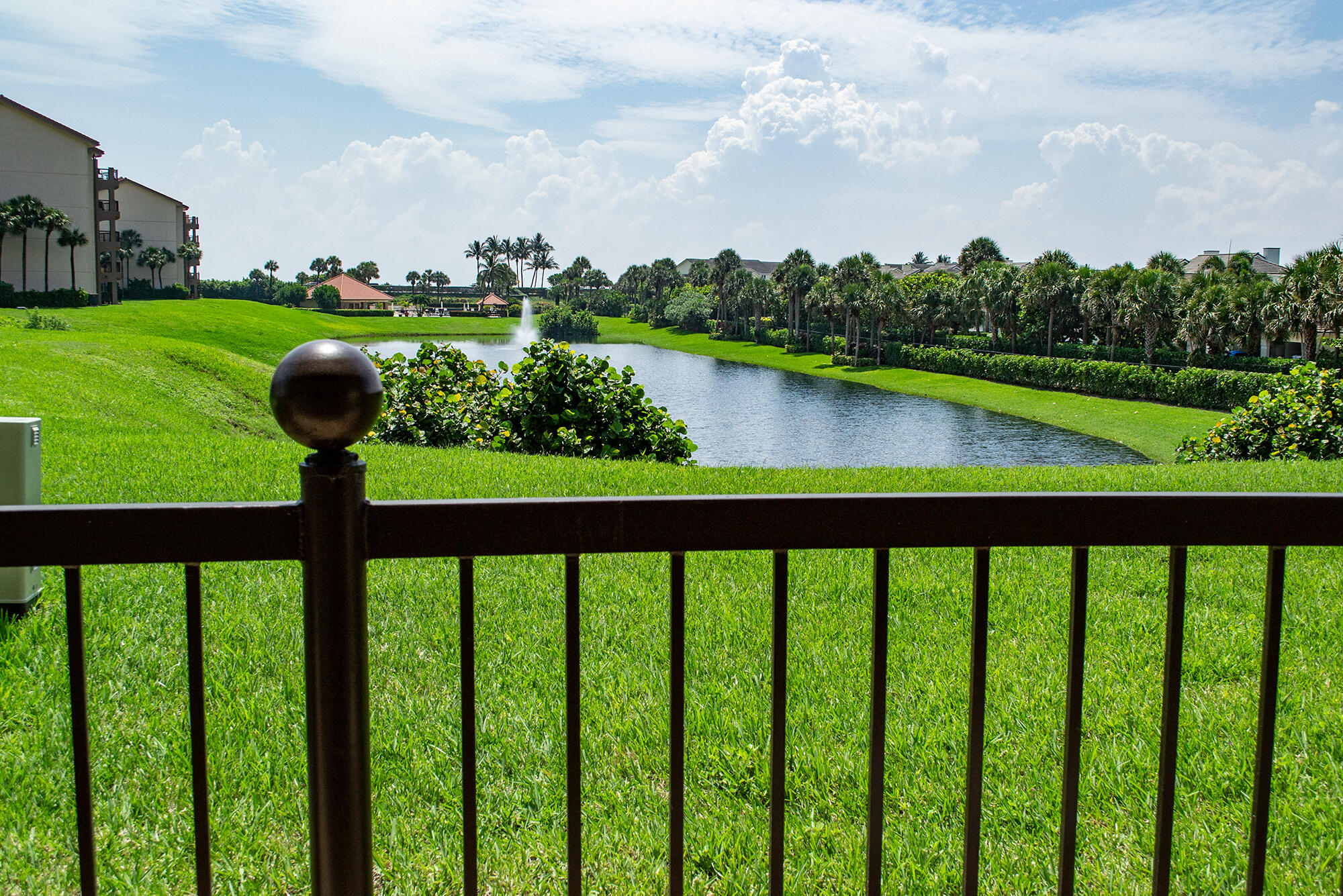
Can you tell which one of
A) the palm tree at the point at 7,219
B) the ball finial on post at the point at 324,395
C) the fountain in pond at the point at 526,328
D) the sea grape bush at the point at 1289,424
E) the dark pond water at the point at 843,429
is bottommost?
the dark pond water at the point at 843,429

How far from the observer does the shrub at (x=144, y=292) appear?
63875mm

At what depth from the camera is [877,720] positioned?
164 cm

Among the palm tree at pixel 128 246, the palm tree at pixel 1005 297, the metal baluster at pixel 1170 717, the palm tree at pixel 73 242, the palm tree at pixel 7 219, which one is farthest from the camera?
the palm tree at pixel 128 246

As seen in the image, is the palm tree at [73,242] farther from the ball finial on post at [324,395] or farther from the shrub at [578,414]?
the ball finial on post at [324,395]

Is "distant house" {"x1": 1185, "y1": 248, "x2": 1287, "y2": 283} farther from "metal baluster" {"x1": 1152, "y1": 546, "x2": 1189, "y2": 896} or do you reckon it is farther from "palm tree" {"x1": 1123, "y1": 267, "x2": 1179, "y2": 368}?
"metal baluster" {"x1": 1152, "y1": 546, "x2": 1189, "y2": 896}

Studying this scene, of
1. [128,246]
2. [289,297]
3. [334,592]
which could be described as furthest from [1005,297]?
[289,297]

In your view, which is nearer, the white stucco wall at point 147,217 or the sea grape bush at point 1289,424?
the sea grape bush at point 1289,424

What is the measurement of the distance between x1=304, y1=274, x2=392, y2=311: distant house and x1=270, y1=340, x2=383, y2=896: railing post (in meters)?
108

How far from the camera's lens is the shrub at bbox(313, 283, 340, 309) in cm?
9775

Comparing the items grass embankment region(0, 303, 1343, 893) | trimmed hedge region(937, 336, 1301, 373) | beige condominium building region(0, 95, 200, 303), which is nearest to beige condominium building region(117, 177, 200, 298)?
beige condominium building region(0, 95, 200, 303)

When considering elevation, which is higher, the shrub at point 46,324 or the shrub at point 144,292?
the shrub at point 144,292

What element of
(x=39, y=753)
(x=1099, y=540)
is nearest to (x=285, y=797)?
(x=39, y=753)

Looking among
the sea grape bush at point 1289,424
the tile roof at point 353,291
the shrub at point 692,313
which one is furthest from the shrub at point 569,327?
the sea grape bush at point 1289,424

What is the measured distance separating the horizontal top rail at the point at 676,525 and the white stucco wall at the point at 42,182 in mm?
54215
